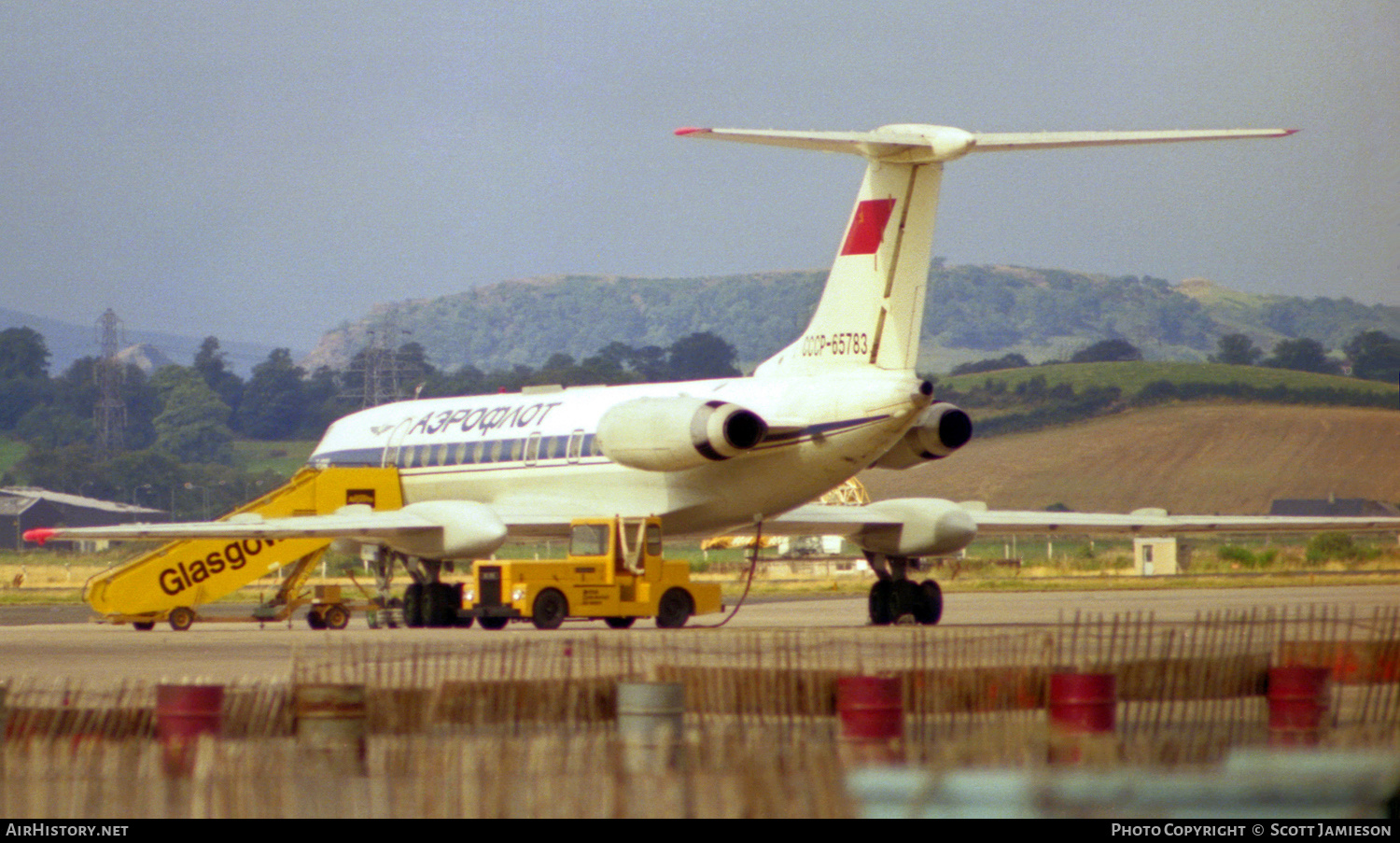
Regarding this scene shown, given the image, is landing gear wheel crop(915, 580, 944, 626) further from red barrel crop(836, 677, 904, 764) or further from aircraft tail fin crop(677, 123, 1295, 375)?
red barrel crop(836, 677, 904, 764)

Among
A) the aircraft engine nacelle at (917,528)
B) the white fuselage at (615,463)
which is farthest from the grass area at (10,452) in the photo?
the aircraft engine nacelle at (917,528)

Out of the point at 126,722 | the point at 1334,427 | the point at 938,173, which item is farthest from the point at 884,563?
the point at 1334,427

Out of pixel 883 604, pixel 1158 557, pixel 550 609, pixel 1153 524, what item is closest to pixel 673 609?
pixel 550 609

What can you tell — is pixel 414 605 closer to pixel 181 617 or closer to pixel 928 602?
pixel 181 617

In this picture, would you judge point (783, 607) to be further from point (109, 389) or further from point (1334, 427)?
point (109, 389)

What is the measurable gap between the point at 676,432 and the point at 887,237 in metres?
4.11

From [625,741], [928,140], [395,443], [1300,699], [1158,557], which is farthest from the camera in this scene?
[1158,557]

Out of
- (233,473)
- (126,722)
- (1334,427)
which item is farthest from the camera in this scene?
(233,473)

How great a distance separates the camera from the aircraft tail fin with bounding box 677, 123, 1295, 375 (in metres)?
25.2

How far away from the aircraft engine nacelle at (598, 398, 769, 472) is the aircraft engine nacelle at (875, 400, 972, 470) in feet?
9.00

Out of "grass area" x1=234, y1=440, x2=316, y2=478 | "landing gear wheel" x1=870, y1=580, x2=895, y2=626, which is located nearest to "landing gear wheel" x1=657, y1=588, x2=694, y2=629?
"landing gear wheel" x1=870, y1=580, x2=895, y2=626

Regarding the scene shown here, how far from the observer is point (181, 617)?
31.3m

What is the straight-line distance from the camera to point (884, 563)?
30562mm

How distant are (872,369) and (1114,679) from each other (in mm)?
13662
